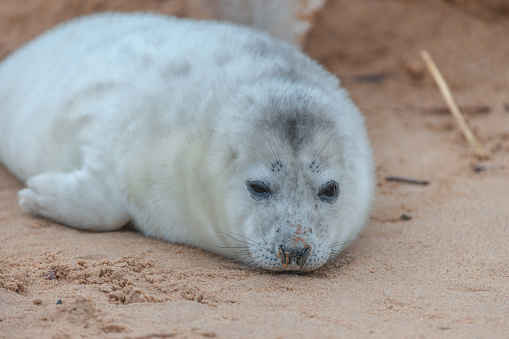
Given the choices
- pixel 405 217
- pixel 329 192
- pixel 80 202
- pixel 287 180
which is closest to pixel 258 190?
pixel 287 180

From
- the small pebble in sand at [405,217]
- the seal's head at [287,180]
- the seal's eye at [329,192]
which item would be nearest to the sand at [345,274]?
the small pebble in sand at [405,217]

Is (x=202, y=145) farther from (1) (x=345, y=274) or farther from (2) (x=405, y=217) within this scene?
(2) (x=405, y=217)

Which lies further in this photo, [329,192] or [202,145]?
[202,145]

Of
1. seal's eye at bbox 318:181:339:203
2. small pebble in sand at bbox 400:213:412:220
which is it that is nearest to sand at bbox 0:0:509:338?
small pebble in sand at bbox 400:213:412:220

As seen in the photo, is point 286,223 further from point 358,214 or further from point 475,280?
point 475,280

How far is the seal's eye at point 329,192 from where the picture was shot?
310 centimetres

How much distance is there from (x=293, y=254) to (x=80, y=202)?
4.53 ft

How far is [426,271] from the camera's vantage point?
3117 mm

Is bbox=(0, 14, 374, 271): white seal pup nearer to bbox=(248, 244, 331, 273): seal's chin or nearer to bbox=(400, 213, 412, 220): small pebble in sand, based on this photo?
bbox=(248, 244, 331, 273): seal's chin

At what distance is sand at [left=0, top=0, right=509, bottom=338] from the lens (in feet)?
7.95

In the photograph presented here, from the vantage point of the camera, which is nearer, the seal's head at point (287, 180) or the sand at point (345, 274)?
the sand at point (345, 274)

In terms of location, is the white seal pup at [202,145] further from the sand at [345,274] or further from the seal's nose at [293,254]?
the sand at [345,274]

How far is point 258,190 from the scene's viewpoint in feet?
10.1

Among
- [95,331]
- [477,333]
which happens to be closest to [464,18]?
[477,333]
